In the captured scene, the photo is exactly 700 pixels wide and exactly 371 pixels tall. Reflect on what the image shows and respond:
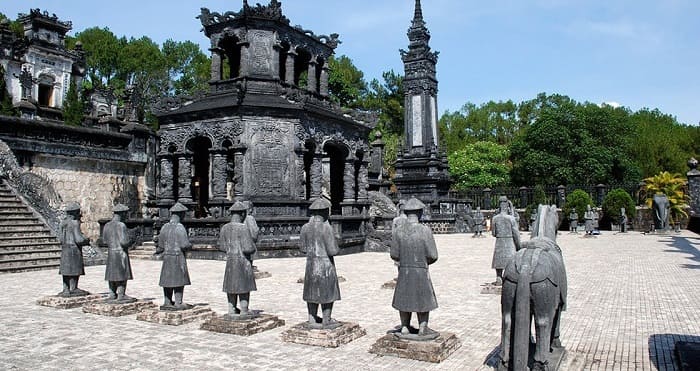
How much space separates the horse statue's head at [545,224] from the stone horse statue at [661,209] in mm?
28312

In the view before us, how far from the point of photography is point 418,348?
6367 mm

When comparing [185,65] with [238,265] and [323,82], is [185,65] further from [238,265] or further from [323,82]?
[238,265]

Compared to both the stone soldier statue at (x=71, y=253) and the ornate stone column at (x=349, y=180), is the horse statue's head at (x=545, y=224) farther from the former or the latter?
the ornate stone column at (x=349, y=180)

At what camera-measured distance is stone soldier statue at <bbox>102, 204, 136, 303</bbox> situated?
970 centimetres

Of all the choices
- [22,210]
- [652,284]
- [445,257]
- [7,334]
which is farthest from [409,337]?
[22,210]

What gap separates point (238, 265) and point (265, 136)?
1200 centimetres

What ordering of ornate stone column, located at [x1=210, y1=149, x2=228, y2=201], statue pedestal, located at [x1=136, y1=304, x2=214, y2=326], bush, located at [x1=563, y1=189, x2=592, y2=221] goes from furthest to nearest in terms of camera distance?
bush, located at [x1=563, y1=189, x2=592, y2=221]
ornate stone column, located at [x1=210, y1=149, x2=228, y2=201]
statue pedestal, located at [x1=136, y1=304, x2=214, y2=326]

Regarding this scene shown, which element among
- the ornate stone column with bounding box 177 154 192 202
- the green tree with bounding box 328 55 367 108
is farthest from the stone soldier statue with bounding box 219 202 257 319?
the green tree with bounding box 328 55 367 108

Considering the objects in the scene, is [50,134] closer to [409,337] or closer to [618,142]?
[409,337]

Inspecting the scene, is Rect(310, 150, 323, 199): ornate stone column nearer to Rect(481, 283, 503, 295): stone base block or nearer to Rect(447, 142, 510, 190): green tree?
Rect(481, 283, 503, 295): stone base block

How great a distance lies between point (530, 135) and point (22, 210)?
40682 mm

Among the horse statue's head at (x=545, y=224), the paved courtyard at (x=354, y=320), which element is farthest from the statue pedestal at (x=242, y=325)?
the horse statue's head at (x=545, y=224)

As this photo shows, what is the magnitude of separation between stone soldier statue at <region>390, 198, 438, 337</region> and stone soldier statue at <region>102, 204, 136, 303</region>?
5.66 m

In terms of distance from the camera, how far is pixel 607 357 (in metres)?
6.27
